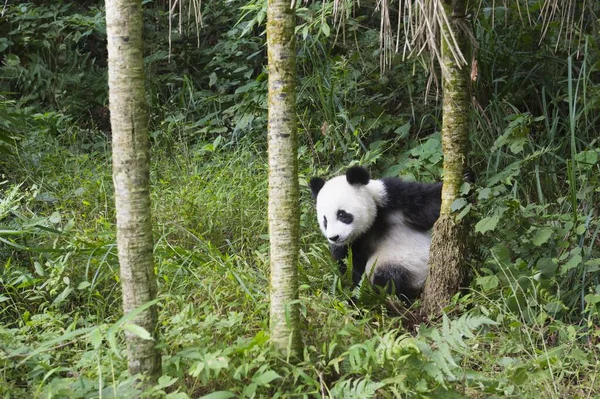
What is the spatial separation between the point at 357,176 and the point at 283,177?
1.56 meters

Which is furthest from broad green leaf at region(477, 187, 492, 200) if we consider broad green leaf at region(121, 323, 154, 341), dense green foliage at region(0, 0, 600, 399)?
broad green leaf at region(121, 323, 154, 341)

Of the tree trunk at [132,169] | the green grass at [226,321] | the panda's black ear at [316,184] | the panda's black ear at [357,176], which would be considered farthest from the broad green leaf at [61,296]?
the panda's black ear at [357,176]

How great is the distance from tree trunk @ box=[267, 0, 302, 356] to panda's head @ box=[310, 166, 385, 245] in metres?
1.40

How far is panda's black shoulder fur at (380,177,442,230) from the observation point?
4.20 m

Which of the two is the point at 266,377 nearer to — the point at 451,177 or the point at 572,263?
the point at 451,177

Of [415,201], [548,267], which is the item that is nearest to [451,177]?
[415,201]

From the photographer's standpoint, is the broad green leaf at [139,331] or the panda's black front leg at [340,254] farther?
the panda's black front leg at [340,254]

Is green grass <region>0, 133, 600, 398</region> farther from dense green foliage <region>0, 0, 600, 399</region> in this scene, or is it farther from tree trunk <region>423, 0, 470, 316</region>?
tree trunk <region>423, 0, 470, 316</region>

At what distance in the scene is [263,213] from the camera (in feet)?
16.5

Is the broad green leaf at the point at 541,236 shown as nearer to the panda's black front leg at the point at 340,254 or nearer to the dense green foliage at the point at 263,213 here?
the dense green foliage at the point at 263,213

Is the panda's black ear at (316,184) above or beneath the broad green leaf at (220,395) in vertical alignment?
above

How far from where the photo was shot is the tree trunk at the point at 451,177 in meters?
3.68

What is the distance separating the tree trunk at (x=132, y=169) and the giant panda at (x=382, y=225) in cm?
180

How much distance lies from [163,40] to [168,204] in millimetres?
2804
